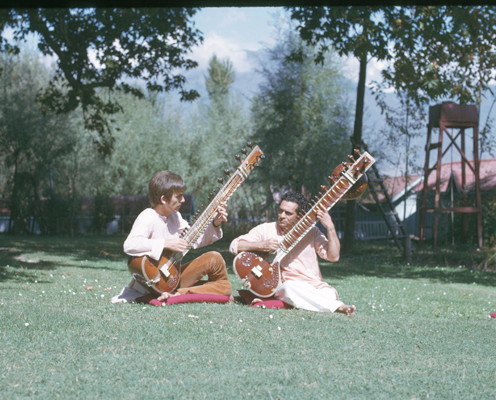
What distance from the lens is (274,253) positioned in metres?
7.50

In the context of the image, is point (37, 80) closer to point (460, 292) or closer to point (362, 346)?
point (460, 292)

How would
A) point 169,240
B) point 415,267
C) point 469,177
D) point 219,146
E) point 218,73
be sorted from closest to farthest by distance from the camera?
1. point 169,240
2. point 415,267
3. point 469,177
4. point 219,146
5. point 218,73

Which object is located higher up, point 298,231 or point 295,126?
point 295,126

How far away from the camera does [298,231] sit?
24.1 feet

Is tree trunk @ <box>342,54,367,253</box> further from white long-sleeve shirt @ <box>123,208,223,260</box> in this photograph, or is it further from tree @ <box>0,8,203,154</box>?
white long-sleeve shirt @ <box>123,208,223,260</box>

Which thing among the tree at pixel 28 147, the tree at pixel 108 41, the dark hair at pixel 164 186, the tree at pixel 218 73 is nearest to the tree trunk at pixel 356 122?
the tree at pixel 108 41

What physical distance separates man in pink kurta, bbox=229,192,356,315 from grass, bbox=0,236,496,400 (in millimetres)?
206

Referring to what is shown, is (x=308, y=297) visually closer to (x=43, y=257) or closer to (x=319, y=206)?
(x=319, y=206)

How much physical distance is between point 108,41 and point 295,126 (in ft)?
35.4

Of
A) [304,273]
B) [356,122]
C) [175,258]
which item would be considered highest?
[356,122]

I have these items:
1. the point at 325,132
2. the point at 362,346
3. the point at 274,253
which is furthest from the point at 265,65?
the point at 362,346

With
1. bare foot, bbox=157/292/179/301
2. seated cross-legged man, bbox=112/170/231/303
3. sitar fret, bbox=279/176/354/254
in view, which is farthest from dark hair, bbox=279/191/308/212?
bare foot, bbox=157/292/179/301

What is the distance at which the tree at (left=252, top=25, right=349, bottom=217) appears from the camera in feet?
90.7

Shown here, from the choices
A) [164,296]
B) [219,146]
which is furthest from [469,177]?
[164,296]
